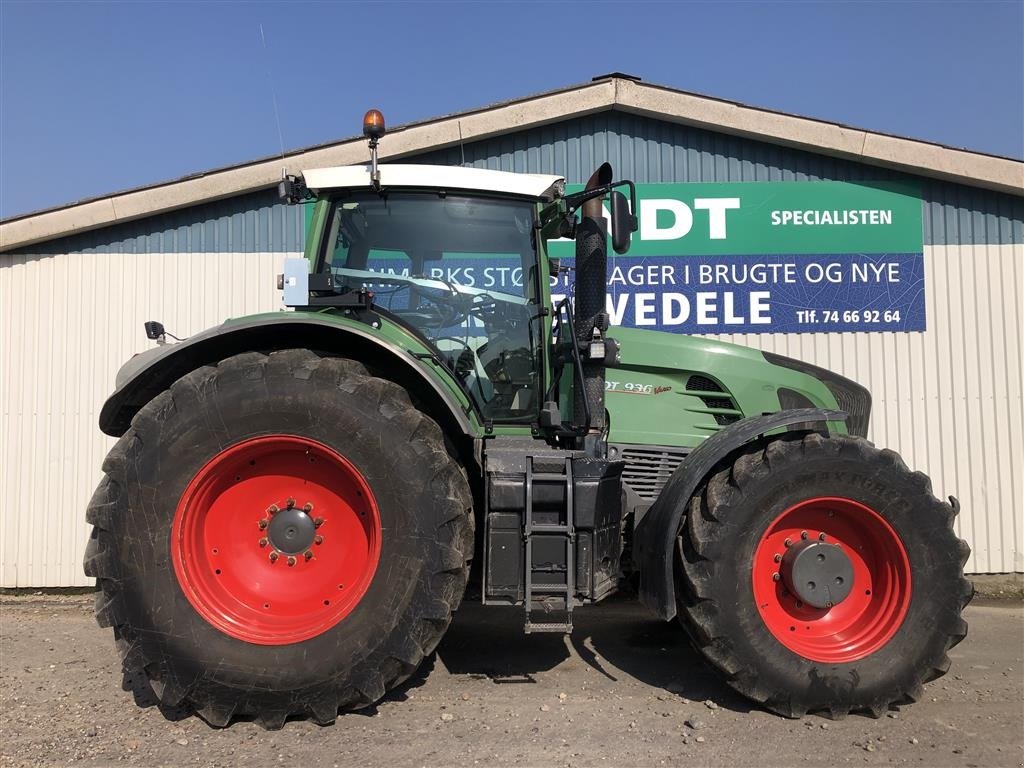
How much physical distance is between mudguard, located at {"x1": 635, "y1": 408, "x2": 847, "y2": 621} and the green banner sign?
3.21 metres

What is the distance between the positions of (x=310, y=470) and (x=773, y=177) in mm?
5100

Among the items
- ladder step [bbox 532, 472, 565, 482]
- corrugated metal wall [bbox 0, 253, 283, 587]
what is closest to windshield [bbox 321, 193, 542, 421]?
ladder step [bbox 532, 472, 565, 482]

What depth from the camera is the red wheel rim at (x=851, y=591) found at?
330 cm

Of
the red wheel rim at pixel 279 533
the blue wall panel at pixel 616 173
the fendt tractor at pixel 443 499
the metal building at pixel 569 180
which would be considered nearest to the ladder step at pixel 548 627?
the fendt tractor at pixel 443 499

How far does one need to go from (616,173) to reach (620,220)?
10.7ft

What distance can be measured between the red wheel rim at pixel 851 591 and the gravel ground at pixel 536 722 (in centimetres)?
34

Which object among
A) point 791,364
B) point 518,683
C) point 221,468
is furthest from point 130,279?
point 791,364

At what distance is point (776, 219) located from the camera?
20.7 feet

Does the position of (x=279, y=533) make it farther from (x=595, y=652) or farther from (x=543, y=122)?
(x=543, y=122)

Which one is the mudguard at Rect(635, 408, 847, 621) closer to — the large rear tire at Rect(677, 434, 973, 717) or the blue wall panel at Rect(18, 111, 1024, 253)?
the large rear tire at Rect(677, 434, 973, 717)

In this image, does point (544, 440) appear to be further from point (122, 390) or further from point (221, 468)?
point (122, 390)

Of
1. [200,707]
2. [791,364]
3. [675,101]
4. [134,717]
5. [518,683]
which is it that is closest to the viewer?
[200,707]

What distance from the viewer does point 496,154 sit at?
6379 mm

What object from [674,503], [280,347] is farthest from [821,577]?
[280,347]
